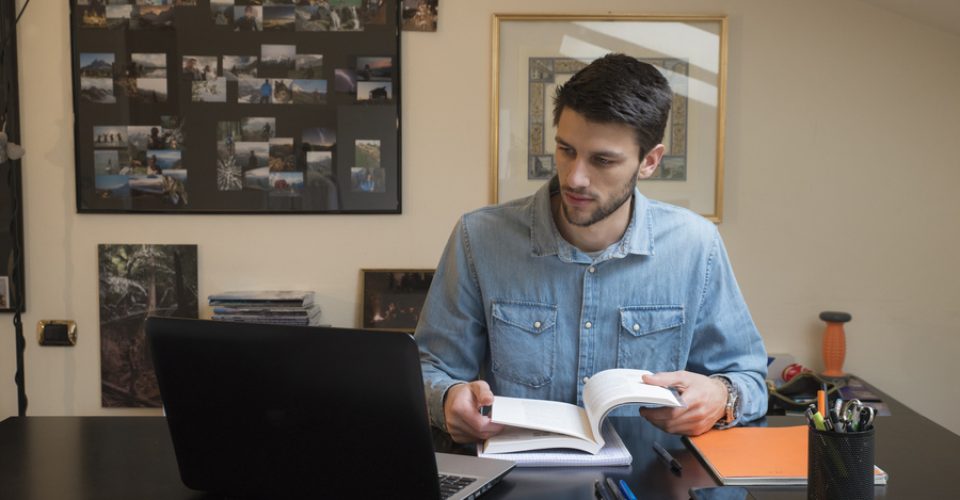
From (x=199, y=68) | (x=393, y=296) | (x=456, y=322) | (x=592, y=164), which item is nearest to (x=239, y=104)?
(x=199, y=68)

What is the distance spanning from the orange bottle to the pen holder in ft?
6.19

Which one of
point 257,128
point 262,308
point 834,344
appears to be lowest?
point 834,344

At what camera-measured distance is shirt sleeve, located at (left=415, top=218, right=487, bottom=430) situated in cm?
163

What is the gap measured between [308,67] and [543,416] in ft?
6.09

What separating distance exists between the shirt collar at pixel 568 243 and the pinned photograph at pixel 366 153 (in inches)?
49.9

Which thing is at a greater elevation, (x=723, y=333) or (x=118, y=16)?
(x=118, y=16)

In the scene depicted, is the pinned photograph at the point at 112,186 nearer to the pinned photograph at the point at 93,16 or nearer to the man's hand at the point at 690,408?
the pinned photograph at the point at 93,16

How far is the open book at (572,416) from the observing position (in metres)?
1.21

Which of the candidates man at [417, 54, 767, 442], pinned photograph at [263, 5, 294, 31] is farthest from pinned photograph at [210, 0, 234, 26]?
man at [417, 54, 767, 442]

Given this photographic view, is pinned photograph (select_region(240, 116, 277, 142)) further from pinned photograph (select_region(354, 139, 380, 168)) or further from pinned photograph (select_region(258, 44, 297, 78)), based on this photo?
pinned photograph (select_region(354, 139, 380, 168))

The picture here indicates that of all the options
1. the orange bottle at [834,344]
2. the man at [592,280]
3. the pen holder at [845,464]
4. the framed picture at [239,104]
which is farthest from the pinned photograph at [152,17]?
the pen holder at [845,464]

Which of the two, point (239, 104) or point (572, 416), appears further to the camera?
point (239, 104)

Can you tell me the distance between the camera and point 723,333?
1613 millimetres

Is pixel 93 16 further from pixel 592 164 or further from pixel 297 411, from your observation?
pixel 297 411
